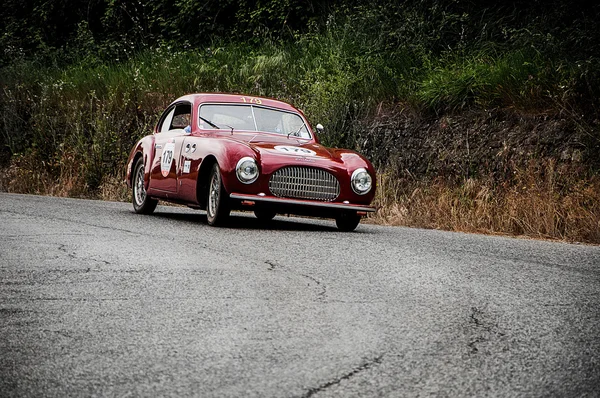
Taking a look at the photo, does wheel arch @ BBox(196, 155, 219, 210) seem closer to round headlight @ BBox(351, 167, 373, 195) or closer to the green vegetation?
round headlight @ BBox(351, 167, 373, 195)

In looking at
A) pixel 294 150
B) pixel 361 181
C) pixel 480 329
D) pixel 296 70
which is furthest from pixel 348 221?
pixel 296 70

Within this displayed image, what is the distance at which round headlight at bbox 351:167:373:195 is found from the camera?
10320 millimetres

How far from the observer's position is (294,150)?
1034 cm

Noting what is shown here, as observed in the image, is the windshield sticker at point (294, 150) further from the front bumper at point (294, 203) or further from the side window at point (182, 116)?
the side window at point (182, 116)

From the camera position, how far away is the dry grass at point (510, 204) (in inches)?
434

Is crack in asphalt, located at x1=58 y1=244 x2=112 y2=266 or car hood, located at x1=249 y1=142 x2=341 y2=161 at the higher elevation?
car hood, located at x1=249 y1=142 x2=341 y2=161

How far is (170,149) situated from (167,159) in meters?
0.13

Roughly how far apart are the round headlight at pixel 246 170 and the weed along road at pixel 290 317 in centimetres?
102

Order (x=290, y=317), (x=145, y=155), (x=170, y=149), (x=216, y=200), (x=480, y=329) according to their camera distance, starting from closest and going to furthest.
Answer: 1. (x=480, y=329)
2. (x=290, y=317)
3. (x=216, y=200)
4. (x=170, y=149)
5. (x=145, y=155)

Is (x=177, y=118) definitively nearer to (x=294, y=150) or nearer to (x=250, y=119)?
(x=250, y=119)

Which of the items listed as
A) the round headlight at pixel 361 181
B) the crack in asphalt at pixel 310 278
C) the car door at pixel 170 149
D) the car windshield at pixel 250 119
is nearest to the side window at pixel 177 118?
the car door at pixel 170 149

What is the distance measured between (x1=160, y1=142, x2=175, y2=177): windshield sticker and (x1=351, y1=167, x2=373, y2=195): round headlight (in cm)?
238

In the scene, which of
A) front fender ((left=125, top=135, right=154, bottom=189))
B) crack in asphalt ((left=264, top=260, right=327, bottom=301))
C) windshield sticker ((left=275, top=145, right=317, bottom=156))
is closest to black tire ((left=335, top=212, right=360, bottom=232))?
windshield sticker ((left=275, top=145, right=317, bottom=156))

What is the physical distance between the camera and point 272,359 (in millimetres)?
4105
